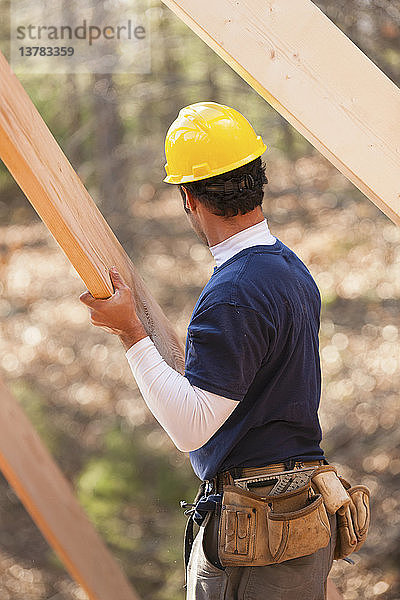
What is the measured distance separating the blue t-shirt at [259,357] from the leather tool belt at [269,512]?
0.12 ft

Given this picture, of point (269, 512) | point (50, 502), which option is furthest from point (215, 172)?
point (50, 502)

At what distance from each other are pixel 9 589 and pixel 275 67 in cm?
502

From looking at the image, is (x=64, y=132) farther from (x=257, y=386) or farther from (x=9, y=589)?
(x=257, y=386)

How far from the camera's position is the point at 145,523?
18.4 ft

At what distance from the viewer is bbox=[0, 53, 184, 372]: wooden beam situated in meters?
1.42

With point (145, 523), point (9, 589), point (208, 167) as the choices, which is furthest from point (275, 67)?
point (9, 589)

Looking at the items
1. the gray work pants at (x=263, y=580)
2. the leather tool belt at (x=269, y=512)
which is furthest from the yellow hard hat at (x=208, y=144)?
the gray work pants at (x=263, y=580)

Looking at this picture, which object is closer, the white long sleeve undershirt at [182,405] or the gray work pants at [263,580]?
the white long sleeve undershirt at [182,405]

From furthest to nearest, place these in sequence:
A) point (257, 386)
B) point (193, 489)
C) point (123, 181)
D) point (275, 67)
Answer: point (123, 181)
point (193, 489)
point (257, 386)
point (275, 67)

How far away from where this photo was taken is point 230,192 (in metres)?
1.69

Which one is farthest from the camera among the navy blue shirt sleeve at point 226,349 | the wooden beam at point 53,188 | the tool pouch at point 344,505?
the tool pouch at point 344,505

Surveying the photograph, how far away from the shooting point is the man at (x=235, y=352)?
5.09 feet

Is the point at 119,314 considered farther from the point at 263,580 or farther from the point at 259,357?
the point at 263,580

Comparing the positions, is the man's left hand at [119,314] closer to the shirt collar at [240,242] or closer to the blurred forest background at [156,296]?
the shirt collar at [240,242]
